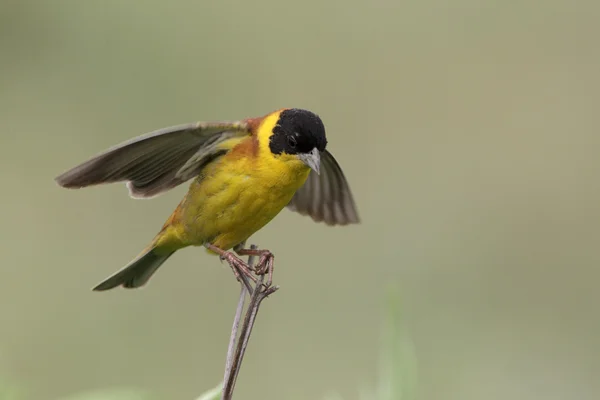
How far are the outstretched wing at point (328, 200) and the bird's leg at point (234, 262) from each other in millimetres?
576

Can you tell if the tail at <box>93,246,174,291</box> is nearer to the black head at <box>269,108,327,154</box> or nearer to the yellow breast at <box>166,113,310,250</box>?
the yellow breast at <box>166,113,310,250</box>

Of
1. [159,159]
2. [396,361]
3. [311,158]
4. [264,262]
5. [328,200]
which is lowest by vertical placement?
[396,361]

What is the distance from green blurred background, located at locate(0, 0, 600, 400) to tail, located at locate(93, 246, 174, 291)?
1.49m

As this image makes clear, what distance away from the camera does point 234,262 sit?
2576 millimetres

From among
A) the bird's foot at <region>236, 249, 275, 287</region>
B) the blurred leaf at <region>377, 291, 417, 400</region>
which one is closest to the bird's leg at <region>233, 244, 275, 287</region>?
the bird's foot at <region>236, 249, 275, 287</region>

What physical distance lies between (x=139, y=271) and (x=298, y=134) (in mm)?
876

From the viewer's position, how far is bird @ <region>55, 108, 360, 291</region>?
2883 millimetres

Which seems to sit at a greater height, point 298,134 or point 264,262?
point 298,134

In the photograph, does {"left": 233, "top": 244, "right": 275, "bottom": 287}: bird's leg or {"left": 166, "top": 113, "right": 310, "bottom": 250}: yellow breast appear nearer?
{"left": 233, "top": 244, "right": 275, "bottom": 287}: bird's leg

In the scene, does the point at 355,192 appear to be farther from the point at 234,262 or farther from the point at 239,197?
the point at 234,262

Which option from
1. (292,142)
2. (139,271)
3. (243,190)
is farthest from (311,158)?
Result: (139,271)

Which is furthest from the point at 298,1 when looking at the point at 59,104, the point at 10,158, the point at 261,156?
the point at 261,156

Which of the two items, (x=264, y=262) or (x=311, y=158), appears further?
(x=311, y=158)

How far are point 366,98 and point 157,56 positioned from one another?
82.3 inches
